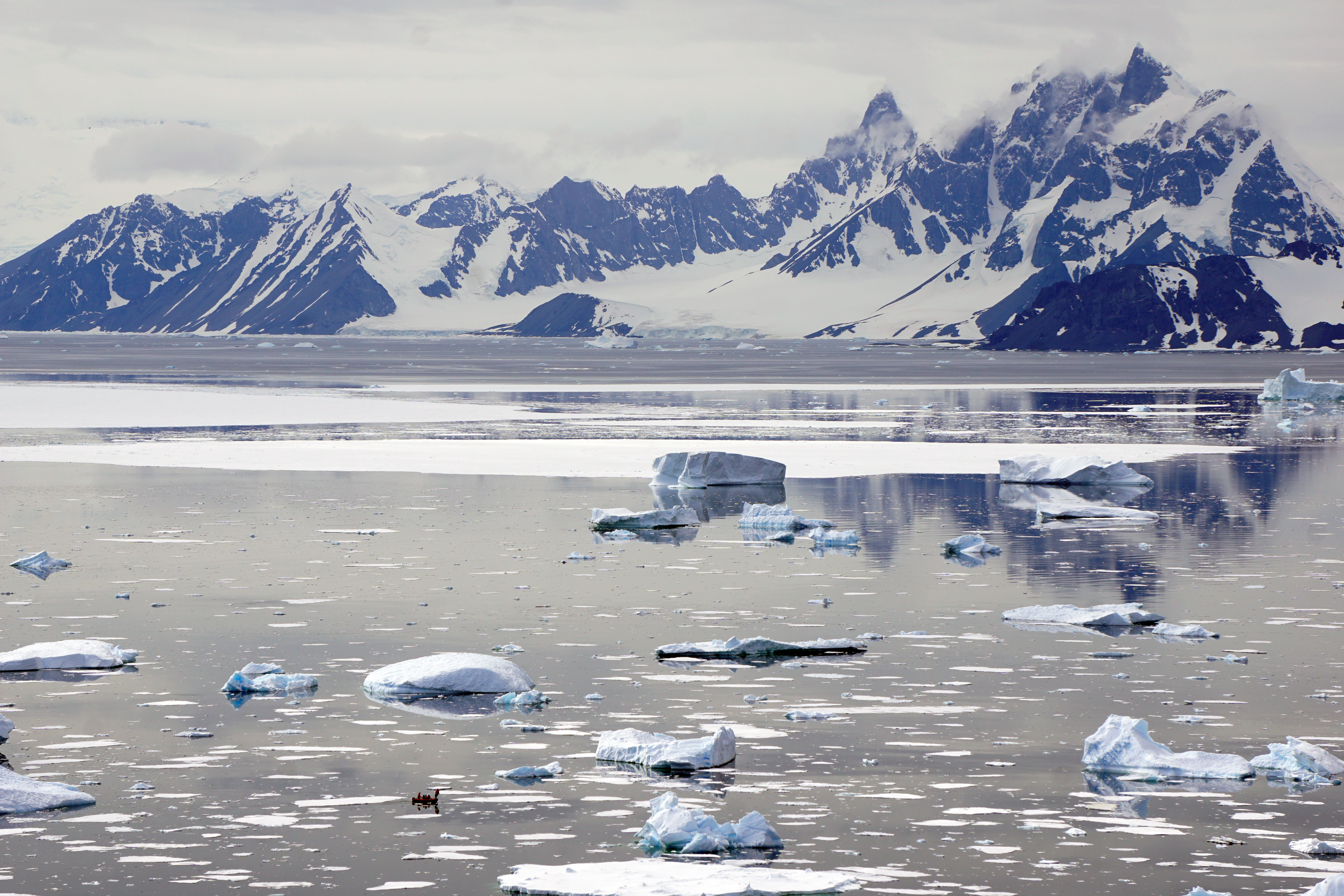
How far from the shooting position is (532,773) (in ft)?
38.2

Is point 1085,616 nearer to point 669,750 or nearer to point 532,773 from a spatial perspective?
point 669,750

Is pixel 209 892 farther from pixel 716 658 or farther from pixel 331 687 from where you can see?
pixel 716 658

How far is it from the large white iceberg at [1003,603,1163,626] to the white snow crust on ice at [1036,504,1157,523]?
9412 mm

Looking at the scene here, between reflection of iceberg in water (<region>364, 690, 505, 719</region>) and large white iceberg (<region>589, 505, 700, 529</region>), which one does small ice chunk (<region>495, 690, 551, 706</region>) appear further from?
large white iceberg (<region>589, 505, 700, 529</region>)

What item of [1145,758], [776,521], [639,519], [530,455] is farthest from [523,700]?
[530,455]

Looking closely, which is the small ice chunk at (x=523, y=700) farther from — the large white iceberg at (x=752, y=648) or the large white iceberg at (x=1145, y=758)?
the large white iceberg at (x=1145, y=758)

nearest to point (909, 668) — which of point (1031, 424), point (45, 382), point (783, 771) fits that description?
point (783, 771)

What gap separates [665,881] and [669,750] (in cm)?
270


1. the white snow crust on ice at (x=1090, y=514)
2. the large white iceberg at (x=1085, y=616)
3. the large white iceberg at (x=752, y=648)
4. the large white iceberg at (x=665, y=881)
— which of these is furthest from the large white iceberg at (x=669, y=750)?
the white snow crust on ice at (x=1090, y=514)

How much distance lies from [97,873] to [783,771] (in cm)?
473

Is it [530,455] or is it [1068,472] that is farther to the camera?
[530,455]

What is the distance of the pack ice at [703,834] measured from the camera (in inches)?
394

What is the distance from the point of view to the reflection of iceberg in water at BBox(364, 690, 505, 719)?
13.8 m

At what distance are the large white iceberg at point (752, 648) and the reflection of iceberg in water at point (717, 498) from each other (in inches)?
439
